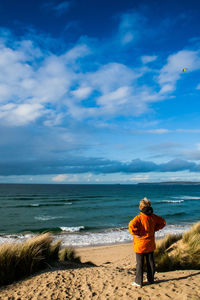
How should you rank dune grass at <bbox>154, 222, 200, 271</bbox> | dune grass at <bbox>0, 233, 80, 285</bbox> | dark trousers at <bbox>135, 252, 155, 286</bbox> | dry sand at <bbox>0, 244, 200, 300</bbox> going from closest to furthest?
dry sand at <bbox>0, 244, 200, 300</bbox>, dark trousers at <bbox>135, 252, 155, 286</bbox>, dune grass at <bbox>0, 233, 80, 285</bbox>, dune grass at <bbox>154, 222, 200, 271</bbox>

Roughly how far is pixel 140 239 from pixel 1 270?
10.6 feet

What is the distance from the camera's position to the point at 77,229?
18969mm

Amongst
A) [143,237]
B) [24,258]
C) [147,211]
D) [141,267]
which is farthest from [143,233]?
[24,258]

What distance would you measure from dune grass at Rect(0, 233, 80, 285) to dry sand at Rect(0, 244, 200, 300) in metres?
0.37

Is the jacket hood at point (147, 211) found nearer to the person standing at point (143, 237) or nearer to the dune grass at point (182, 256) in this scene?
the person standing at point (143, 237)

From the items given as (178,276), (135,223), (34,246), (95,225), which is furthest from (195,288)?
(95,225)

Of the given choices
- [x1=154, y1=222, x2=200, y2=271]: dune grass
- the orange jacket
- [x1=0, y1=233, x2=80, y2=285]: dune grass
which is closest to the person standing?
the orange jacket

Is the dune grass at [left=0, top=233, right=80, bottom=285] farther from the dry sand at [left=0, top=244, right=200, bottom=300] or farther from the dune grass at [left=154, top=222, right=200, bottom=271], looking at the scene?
the dune grass at [left=154, top=222, right=200, bottom=271]

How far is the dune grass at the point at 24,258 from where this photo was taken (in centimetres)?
502

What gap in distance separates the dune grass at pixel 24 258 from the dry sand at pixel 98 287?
37cm

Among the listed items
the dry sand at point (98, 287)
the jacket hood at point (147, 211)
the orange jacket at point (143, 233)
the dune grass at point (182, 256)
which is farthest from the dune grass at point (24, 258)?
the dune grass at point (182, 256)

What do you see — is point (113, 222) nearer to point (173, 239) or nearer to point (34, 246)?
point (173, 239)

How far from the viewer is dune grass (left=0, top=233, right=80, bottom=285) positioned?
5021 mm

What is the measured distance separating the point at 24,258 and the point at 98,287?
214 cm
